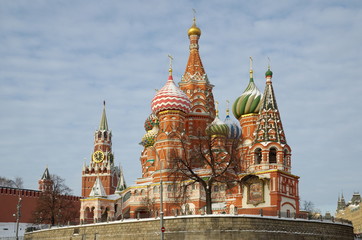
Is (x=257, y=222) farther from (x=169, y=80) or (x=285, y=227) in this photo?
(x=169, y=80)

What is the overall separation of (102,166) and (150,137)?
1630 inches

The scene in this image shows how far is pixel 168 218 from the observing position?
4031 centimetres

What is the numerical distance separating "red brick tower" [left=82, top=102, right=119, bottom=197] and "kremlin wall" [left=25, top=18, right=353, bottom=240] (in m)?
37.0

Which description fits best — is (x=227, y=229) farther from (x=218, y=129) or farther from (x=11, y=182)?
(x=11, y=182)

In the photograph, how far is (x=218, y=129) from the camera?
6156 centimetres

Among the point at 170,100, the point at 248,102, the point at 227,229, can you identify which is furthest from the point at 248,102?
the point at 227,229

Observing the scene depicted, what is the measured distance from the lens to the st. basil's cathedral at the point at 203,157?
157 ft

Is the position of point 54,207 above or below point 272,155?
below

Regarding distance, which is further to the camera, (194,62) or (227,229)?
(194,62)

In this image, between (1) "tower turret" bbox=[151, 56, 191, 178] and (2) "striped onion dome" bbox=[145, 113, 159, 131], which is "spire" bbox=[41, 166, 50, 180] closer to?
(2) "striped onion dome" bbox=[145, 113, 159, 131]

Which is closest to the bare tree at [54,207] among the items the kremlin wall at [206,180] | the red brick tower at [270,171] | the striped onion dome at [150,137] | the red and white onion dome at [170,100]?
the kremlin wall at [206,180]

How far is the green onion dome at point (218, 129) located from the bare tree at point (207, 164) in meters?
1.30

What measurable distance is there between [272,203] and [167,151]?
50.1 feet

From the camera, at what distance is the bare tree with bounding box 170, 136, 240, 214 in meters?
42.3
